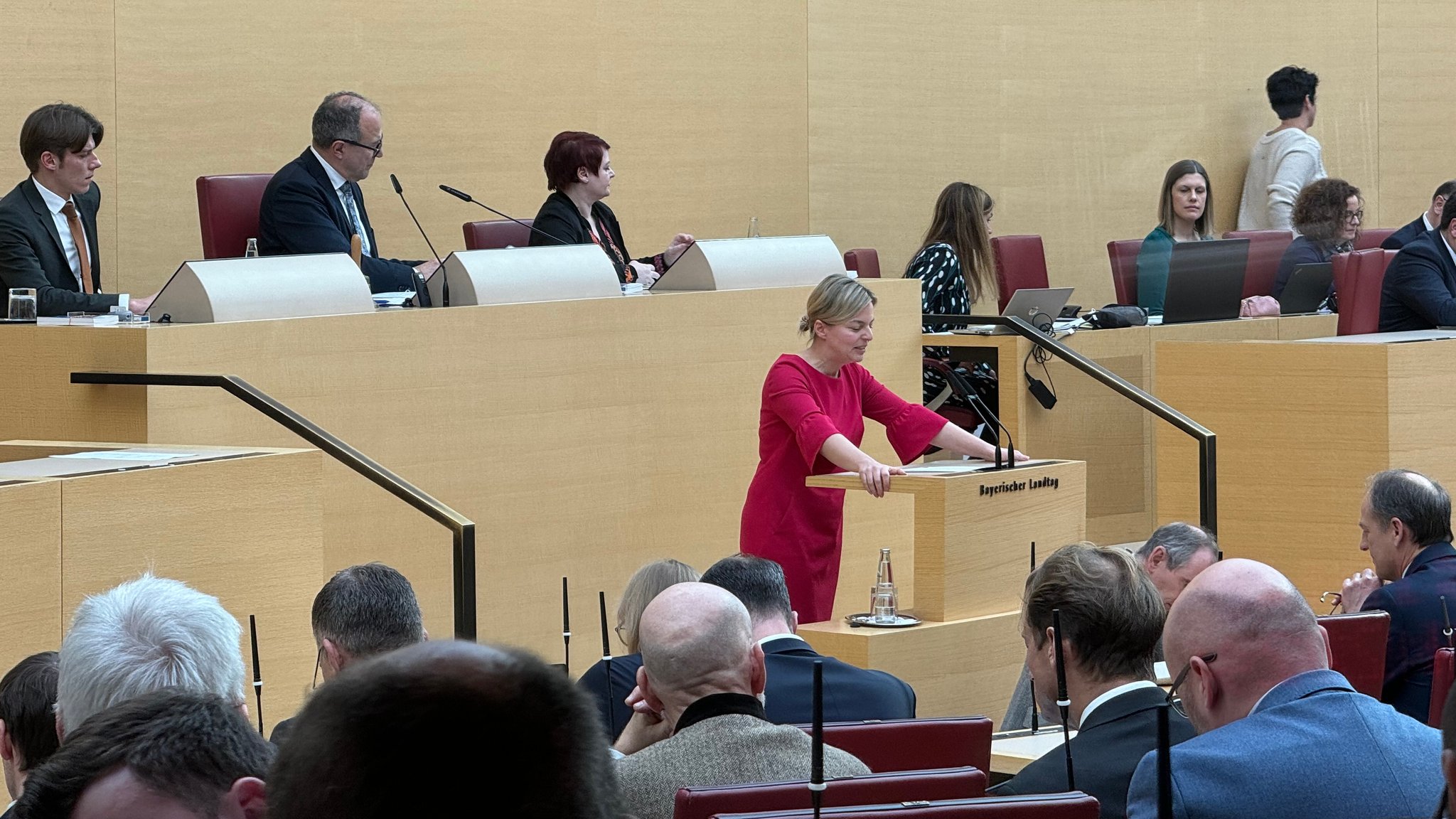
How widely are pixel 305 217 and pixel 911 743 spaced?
11.5 ft

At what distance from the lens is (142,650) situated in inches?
82.7

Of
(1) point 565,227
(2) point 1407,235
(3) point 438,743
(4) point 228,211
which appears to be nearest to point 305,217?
(4) point 228,211

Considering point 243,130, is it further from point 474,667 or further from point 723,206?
point 474,667

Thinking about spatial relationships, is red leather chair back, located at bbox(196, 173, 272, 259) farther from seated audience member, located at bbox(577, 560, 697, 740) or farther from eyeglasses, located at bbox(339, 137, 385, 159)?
seated audience member, located at bbox(577, 560, 697, 740)

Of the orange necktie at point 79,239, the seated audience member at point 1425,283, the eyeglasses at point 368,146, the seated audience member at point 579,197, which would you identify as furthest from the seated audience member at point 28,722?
the seated audience member at point 1425,283

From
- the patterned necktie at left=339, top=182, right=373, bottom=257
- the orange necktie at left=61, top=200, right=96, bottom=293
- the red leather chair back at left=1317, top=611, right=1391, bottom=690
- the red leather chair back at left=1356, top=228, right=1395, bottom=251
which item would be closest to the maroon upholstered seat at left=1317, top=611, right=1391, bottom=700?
the red leather chair back at left=1317, top=611, right=1391, bottom=690

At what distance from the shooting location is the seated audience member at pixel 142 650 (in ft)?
6.73

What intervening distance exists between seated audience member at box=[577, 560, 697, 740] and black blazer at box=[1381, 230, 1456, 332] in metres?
4.00

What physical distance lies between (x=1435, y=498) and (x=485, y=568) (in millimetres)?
2490

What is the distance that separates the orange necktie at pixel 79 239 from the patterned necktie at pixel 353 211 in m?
0.76

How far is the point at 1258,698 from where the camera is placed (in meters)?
2.31

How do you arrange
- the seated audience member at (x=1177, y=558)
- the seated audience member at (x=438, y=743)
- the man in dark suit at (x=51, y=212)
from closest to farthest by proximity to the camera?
the seated audience member at (x=438, y=743) < the seated audience member at (x=1177, y=558) < the man in dark suit at (x=51, y=212)

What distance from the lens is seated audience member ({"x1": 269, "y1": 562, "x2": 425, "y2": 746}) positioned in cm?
292

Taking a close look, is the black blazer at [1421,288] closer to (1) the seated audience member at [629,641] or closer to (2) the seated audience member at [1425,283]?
(2) the seated audience member at [1425,283]
